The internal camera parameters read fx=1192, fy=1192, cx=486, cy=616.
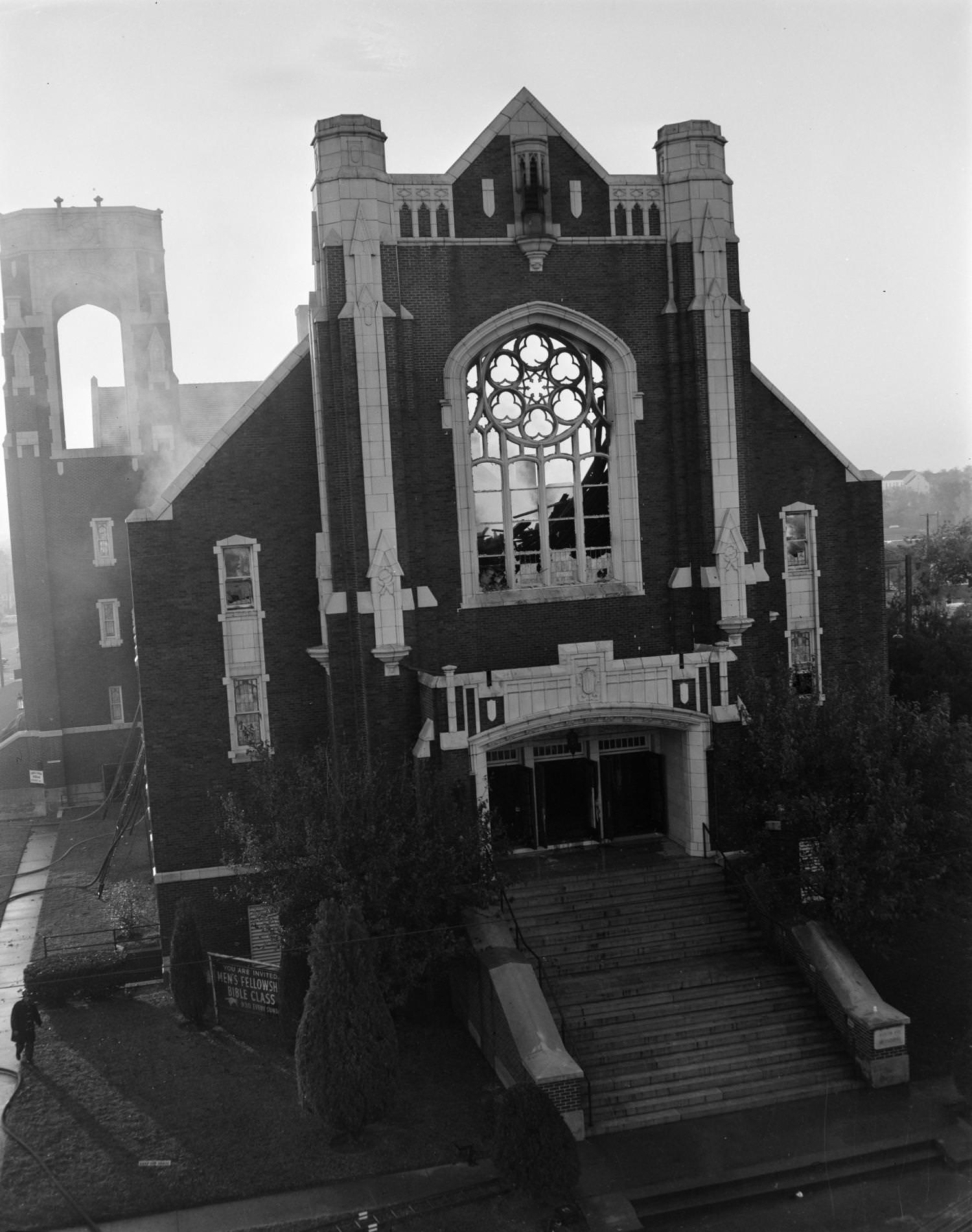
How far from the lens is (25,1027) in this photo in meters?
20.4

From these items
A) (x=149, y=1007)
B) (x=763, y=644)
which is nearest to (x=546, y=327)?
(x=763, y=644)

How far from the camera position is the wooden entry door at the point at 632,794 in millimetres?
25156

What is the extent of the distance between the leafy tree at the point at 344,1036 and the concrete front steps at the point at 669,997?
3.39 metres

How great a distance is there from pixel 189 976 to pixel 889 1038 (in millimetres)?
11955

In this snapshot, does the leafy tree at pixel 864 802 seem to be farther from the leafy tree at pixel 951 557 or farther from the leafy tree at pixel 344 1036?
the leafy tree at pixel 951 557

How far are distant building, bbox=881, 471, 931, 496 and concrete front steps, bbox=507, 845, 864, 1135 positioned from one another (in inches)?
5283

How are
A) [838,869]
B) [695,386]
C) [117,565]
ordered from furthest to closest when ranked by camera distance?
[117,565], [695,386], [838,869]

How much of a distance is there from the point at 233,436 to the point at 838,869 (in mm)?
13811

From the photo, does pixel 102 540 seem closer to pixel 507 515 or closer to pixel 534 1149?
pixel 507 515

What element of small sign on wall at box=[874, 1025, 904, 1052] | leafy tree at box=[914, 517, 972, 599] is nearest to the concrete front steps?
small sign on wall at box=[874, 1025, 904, 1052]

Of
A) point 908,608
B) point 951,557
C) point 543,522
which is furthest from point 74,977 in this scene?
point 951,557

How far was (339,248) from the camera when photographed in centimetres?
2225

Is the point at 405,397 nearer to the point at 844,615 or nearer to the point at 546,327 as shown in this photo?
the point at 546,327

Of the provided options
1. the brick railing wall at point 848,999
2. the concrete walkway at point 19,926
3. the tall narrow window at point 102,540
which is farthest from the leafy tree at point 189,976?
the tall narrow window at point 102,540
